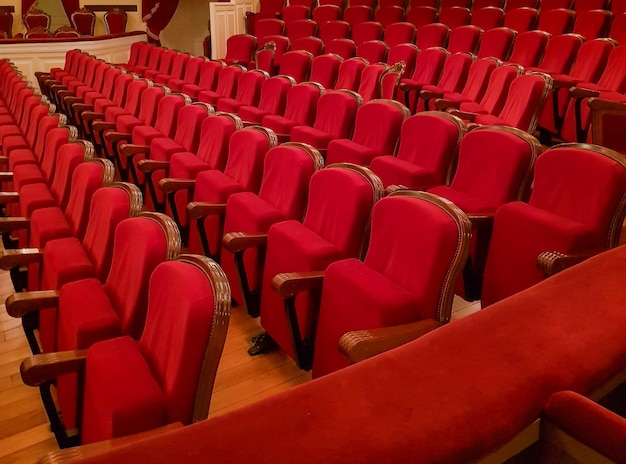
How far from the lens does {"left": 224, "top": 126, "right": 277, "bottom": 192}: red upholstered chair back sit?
55 cm

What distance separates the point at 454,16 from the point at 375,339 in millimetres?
1126

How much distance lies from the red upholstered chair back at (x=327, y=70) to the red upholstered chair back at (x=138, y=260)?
695mm

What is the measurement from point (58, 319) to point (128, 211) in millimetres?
85

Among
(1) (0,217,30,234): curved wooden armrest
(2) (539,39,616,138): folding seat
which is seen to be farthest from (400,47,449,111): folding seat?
(1) (0,217,30,234): curved wooden armrest

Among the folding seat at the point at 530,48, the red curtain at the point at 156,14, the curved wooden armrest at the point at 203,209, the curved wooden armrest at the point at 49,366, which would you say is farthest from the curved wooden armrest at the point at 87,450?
the red curtain at the point at 156,14

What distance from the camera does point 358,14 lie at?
4.66 feet

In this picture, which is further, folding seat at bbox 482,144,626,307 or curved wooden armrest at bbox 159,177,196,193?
curved wooden armrest at bbox 159,177,196,193

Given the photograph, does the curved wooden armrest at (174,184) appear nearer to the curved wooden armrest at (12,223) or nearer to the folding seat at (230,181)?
the folding seat at (230,181)

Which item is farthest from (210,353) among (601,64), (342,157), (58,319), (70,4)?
(70,4)

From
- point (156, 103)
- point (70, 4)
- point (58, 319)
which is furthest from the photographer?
point (70, 4)

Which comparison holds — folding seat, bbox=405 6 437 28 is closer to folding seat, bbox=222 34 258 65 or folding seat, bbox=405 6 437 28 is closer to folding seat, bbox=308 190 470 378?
folding seat, bbox=222 34 258 65

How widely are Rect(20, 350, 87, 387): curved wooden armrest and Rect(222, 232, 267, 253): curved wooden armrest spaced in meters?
0.15

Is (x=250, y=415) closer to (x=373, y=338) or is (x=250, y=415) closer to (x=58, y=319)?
(x=373, y=338)

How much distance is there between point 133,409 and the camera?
25 centimetres
